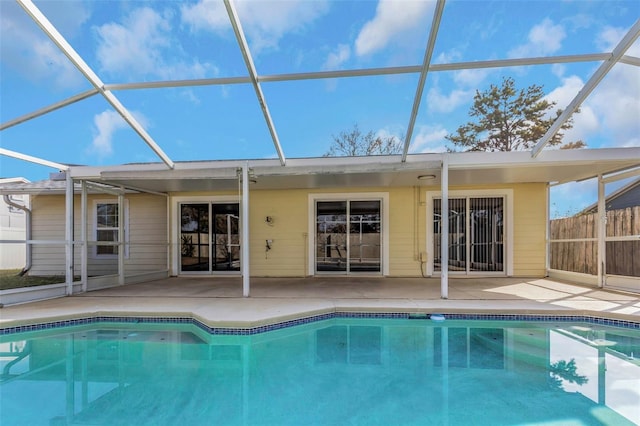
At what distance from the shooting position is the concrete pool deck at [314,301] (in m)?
4.23

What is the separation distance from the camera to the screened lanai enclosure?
4.22 meters

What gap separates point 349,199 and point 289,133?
2303 millimetres

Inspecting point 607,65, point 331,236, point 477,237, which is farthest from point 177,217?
point 607,65

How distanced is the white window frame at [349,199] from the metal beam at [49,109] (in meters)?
4.77

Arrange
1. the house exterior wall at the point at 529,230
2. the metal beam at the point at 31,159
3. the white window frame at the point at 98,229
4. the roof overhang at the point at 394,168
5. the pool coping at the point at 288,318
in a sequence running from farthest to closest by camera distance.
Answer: the white window frame at the point at 98,229
the house exterior wall at the point at 529,230
the roof overhang at the point at 394,168
the metal beam at the point at 31,159
the pool coping at the point at 288,318

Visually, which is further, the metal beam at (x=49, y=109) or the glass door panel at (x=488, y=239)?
the glass door panel at (x=488, y=239)

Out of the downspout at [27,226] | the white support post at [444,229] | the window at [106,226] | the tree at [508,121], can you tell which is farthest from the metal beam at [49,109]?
the tree at [508,121]

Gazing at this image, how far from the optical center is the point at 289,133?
639cm

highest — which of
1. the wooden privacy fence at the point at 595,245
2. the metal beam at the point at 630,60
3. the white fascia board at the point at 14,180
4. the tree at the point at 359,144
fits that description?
the tree at the point at 359,144

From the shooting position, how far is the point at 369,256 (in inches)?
301

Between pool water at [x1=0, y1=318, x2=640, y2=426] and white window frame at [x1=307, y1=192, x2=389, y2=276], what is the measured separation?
3.17m

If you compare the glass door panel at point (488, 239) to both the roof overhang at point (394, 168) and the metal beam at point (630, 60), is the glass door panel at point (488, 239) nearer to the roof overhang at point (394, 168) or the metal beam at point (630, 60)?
the roof overhang at point (394, 168)

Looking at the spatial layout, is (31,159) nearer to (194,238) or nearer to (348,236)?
(194,238)

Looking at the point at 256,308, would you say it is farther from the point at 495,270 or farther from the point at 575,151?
the point at 495,270
